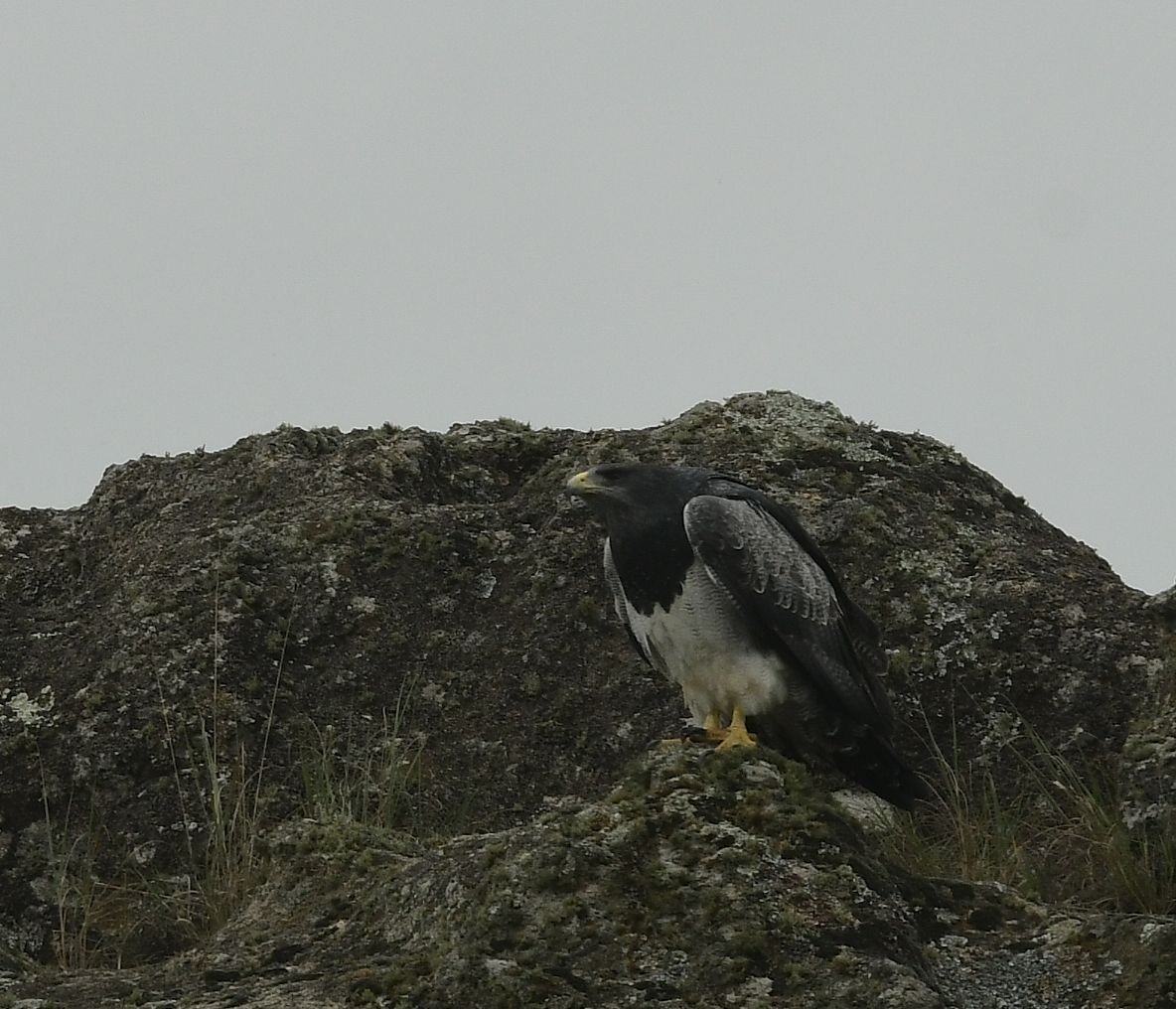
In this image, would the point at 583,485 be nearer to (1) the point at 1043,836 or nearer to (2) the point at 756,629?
(2) the point at 756,629

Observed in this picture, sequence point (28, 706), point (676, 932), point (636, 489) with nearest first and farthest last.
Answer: point (676, 932)
point (636, 489)
point (28, 706)

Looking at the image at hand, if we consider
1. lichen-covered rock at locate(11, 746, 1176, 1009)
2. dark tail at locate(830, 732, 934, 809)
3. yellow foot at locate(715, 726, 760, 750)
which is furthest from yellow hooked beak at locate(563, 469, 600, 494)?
lichen-covered rock at locate(11, 746, 1176, 1009)

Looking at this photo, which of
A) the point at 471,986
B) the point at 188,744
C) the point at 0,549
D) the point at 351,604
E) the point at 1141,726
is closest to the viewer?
the point at 471,986

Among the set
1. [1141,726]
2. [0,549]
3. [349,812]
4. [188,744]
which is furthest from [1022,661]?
[0,549]

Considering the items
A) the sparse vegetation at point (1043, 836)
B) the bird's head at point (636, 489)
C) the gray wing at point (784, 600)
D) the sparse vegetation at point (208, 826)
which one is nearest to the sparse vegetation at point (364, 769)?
the sparse vegetation at point (208, 826)

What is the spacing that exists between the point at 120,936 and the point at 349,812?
3.17 ft

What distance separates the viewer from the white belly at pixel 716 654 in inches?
295

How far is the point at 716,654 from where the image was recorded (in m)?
7.51

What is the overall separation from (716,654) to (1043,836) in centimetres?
142

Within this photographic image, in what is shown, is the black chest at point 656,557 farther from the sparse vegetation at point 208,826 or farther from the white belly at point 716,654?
the sparse vegetation at point 208,826

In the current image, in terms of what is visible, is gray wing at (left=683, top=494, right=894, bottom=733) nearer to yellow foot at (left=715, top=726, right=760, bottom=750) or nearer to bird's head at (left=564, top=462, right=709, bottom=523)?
bird's head at (left=564, top=462, right=709, bottom=523)

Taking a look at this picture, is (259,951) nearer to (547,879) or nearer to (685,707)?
(547,879)

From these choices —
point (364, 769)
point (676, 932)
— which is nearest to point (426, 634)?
point (364, 769)

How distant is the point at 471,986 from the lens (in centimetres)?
483
